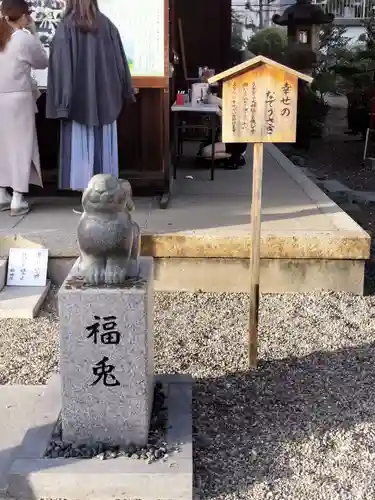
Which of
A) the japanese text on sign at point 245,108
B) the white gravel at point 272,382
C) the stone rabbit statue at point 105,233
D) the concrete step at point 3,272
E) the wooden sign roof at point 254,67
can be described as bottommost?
the white gravel at point 272,382

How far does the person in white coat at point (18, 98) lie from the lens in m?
5.11

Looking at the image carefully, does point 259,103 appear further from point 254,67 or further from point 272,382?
point 272,382

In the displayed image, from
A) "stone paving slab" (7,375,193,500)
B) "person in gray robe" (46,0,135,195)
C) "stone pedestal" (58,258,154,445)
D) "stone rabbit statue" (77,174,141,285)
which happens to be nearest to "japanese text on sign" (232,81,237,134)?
"stone rabbit statue" (77,174,141,285)

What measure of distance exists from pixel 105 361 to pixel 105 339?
99 mm

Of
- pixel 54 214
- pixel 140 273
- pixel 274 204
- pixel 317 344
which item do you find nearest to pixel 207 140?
pixel 274 204

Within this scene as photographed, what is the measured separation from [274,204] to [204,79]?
2603 millimetres

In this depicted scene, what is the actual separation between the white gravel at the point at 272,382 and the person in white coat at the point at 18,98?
54.2 inches

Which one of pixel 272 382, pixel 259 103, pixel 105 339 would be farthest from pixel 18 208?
pixel 105 339

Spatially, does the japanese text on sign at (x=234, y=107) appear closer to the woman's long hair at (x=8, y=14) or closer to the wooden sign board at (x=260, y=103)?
the wooden sign board at (x=260, y=103)

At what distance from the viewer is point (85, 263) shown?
115 inches

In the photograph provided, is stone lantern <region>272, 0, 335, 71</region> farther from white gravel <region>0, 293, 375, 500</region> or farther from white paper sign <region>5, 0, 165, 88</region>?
white gravel <region>0, 293, 375, 500</region>

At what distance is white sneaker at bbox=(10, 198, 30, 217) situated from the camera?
5488mm

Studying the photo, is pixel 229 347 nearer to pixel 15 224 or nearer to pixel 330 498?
pixel 330 498

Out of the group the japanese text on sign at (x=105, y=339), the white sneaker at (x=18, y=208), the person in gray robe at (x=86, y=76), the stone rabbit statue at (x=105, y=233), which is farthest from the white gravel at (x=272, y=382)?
the person in gray robe at (x=86, y=76)
